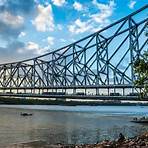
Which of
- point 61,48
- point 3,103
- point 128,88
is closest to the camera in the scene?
point 128,88

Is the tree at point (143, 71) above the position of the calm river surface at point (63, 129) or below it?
above

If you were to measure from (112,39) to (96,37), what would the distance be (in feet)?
19.7

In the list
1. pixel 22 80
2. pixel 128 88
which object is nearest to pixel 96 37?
pixel 128 88

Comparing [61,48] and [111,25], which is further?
[61,48]

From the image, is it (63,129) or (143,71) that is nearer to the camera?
(143,71)

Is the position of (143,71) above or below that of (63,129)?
above

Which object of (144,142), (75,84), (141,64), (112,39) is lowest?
(144,142)

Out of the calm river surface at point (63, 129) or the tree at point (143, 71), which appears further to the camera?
the calm river surface at point (63, 129)

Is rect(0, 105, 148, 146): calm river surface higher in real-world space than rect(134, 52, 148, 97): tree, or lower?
lower

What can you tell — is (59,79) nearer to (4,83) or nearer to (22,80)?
(22,80)

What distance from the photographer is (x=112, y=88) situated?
95.6 meters

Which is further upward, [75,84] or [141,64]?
[75,84]

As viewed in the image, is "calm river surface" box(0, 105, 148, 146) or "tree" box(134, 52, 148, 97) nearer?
"tree" box(134, 52, 148, 97)

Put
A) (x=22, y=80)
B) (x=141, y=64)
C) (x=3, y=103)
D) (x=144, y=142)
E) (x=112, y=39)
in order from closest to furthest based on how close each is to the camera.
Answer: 1. (x=144, y=142)
2. (x=141, y=64)
3. (x=112, y=39)
4. (x=22, y=80)
5. (x=3, y=103)
